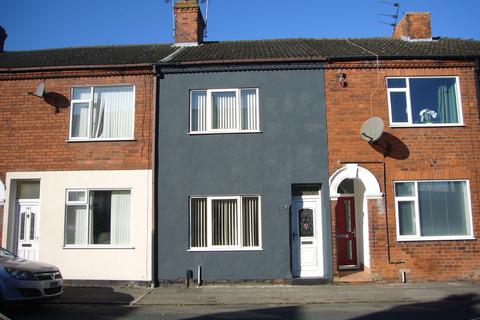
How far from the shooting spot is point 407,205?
12234 mm

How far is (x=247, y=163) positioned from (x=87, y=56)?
21.3ft

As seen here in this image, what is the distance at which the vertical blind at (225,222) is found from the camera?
1219cm

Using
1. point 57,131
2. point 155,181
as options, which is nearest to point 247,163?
point 155,181

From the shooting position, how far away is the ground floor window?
40.9ft

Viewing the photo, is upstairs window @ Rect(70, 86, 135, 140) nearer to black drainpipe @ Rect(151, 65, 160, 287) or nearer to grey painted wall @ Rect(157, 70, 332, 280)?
black drainpipe @ Rect(151, 65, 160, 287)

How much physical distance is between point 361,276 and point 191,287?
14.9 ft

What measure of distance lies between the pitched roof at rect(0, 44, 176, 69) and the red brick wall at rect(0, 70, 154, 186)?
17.9 inches

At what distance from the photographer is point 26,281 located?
8.55 m

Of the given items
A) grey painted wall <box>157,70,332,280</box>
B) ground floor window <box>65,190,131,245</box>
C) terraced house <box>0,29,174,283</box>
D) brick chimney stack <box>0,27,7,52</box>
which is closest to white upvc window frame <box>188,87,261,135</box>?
grey painted wall <box>157,70,332,280</box>

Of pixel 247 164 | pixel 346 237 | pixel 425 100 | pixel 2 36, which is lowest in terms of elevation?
pixel 346 237

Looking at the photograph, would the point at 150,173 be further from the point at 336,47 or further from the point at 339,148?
the point at 336,47

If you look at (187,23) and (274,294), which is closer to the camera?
(274,294)

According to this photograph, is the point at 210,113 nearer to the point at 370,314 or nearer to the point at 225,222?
the point at 225,222

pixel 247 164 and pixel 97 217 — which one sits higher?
pixel 247 164
